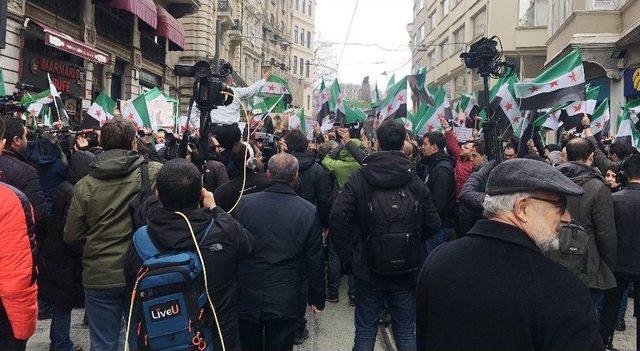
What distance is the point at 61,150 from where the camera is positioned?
4.73 meters

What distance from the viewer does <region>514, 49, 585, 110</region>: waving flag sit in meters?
6.89

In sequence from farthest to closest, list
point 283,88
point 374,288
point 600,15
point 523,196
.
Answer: point 600,15, point 283,88, point 374,288, point 523,196

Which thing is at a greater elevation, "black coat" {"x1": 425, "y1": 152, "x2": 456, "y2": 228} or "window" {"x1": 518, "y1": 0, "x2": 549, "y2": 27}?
"window" {"x1": 518, "y1": 0, "x2": 549, "y2": 27}

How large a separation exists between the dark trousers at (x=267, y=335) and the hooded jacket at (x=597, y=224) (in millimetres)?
2492

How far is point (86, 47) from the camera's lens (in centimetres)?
1426

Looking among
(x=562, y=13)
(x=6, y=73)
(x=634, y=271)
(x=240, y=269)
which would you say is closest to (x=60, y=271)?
(x=240, y=269)

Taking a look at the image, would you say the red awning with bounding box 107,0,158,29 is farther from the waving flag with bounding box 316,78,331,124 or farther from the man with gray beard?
the man with gray beard

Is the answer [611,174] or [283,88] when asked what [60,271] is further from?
[283,88]

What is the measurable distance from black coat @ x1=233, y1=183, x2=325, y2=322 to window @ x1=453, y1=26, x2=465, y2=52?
34.1 meters

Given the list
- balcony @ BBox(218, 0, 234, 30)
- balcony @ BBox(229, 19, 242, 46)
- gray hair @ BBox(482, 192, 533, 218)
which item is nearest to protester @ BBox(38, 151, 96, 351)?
gray hair @ BBox(482, 192, 533, 218)

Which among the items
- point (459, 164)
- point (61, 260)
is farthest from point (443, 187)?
point (61, 260)

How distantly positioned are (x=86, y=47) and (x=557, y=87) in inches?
473

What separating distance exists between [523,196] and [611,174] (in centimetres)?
469

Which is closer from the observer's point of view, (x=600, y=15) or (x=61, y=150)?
(x=61, y=150)
